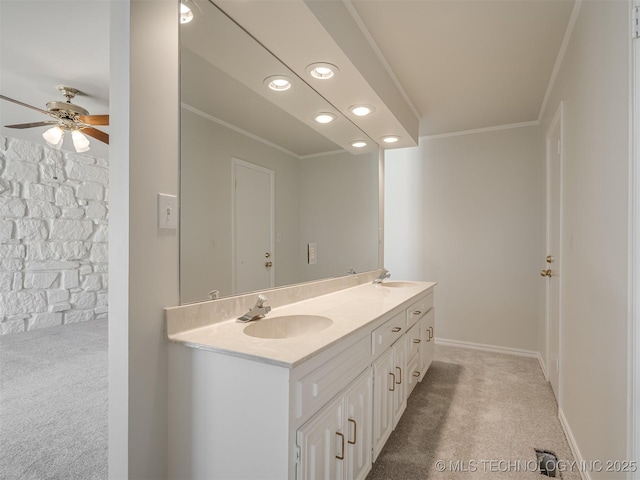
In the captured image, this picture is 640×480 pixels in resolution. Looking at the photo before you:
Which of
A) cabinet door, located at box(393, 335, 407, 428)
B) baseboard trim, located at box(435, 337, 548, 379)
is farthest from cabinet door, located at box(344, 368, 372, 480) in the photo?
baseboard trim, located at box(435, 337, 548, 379)

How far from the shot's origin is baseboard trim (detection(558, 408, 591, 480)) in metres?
1.60

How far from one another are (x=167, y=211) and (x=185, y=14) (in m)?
0.78

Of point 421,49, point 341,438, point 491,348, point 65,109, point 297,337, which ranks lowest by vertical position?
point 491,348

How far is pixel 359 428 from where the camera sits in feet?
Result: 4.63

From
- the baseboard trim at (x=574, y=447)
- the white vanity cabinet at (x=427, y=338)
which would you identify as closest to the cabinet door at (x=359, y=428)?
the baseboard trim at (x=574, y=447)

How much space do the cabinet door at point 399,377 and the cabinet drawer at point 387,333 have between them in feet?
0.20

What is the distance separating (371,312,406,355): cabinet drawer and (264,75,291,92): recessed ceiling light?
56.4 inches

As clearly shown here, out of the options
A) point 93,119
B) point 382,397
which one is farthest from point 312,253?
point 93,119

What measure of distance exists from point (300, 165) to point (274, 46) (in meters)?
0.73

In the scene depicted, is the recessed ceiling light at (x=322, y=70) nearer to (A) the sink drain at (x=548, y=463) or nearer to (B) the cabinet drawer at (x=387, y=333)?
(B) the cabinet drawer at (x=387, y=333)

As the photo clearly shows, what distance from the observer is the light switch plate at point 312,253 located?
7.32 feet

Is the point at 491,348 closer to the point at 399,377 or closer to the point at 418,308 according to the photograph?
the point at 418,308

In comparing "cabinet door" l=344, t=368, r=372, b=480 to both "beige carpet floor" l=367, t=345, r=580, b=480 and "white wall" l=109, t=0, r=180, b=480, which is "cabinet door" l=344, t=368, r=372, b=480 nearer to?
"beige carpet floor" l=367, t=345, r=580, b=480

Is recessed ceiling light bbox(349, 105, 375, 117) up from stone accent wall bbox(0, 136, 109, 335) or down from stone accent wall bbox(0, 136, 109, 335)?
up
